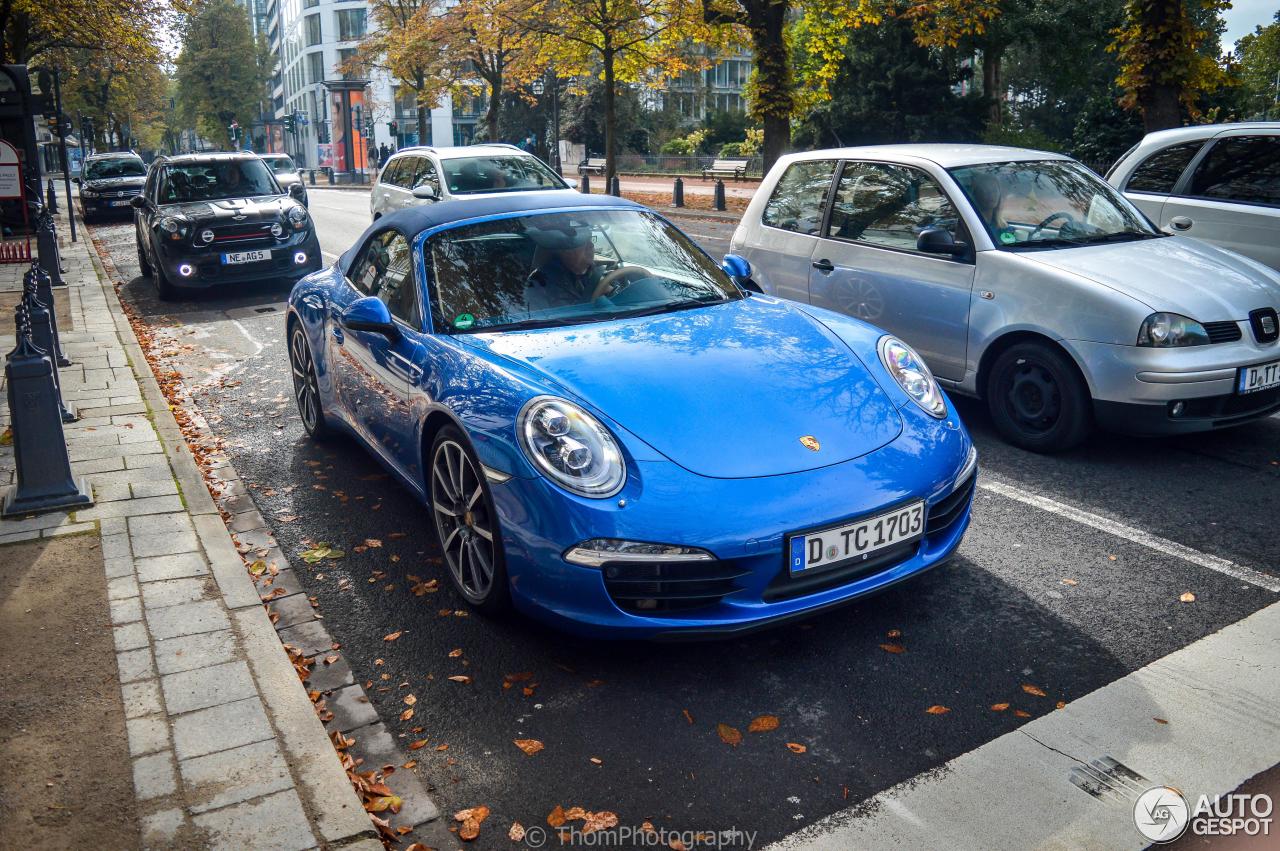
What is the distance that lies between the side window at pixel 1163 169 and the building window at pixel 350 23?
90268 millimetres

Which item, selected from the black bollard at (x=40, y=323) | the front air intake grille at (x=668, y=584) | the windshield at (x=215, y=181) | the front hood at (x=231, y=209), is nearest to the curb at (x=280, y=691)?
the front air intake grille at (x=668, y=584)

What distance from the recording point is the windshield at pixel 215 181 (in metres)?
13.4

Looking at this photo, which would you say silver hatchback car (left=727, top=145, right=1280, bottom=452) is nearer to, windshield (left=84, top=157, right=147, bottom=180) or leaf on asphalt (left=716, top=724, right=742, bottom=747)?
leaf on asphalt (left=716, top=724, right=742, bottom=747)

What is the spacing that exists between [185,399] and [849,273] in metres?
5.05

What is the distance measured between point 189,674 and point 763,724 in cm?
195

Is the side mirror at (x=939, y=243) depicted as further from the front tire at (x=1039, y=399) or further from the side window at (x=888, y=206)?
the front tire at (x=1039, y=399)

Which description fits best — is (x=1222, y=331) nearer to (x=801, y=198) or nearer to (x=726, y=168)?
(x=801, y=198)

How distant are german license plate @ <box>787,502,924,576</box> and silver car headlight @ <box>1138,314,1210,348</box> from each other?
2550 mm

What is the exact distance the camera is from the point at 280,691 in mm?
3531

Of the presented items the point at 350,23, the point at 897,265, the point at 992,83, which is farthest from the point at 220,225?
the point at 350,23

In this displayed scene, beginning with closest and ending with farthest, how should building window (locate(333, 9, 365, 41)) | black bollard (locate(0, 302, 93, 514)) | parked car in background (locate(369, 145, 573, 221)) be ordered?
1. black bollard (locate(0, 302, 93, 514))
2. parked car in background (locate(369, 145, 573, 221))
3. building window (locate(333, 9, 365, 41))

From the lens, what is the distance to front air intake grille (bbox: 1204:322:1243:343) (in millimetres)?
5574

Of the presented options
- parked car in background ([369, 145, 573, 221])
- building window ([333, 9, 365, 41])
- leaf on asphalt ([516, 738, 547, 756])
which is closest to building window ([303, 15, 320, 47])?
building window ([333, 9, 365, 41])

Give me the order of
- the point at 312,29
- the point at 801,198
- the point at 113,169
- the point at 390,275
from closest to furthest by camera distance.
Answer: the point at 390,275, the point at 801,198, the point at 113,169, the point at 312,29
